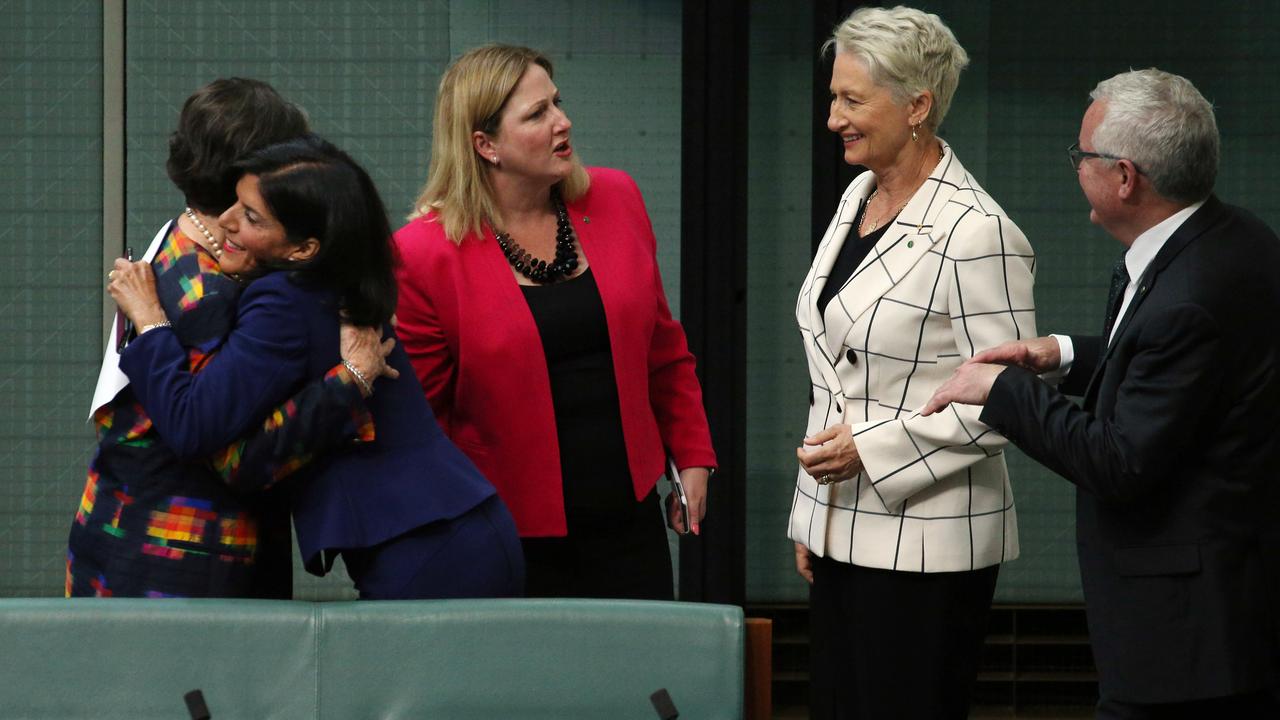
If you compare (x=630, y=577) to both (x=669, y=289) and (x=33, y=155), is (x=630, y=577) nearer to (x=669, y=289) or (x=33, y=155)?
(x=669, y=289)

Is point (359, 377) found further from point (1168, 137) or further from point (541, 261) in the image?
point (1168, 137)

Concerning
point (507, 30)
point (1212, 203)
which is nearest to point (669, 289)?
point (507, 30)

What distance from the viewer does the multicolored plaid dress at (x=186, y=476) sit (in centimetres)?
221

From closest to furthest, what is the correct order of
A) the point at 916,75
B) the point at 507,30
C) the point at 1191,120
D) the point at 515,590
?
the point at 1191,120
the point at 515,590
the point at 916,75
the point at 507,30

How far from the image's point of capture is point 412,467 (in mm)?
2334

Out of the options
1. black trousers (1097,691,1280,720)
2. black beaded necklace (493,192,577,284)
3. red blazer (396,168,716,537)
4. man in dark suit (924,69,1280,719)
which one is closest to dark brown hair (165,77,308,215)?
red blazer (396,168,716,537)

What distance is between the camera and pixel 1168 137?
2227 millimetres

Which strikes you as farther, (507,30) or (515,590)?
(507,30)

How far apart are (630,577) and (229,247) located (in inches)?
42.5

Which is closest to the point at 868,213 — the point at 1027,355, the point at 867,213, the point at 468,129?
the point at 867,213

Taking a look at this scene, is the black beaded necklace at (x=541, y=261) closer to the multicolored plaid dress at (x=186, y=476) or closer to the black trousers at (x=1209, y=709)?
the multicolored plaid dress at (x=186, y=476)

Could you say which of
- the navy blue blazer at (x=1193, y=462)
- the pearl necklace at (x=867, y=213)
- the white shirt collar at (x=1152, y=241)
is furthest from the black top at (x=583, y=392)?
the white shirt collar at (x=1152, y=241)

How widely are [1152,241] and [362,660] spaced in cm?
134

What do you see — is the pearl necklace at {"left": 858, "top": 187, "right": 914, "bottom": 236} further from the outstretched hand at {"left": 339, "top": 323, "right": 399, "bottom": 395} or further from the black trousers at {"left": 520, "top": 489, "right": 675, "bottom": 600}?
the outstretched hand at {"left": 339, "top": 323, "right": 399, "bottom": 395}
